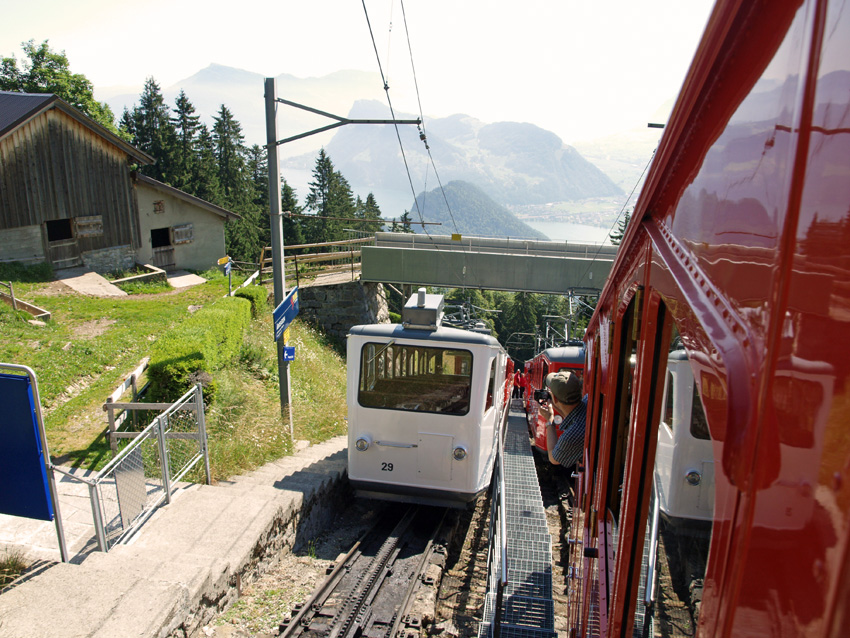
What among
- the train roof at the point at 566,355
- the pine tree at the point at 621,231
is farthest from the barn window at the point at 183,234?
the train roof at the point at 566,355

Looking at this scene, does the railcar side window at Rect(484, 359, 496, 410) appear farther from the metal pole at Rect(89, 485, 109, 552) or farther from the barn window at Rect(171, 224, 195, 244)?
the barn window at Rect(171, 224, 195, 244)

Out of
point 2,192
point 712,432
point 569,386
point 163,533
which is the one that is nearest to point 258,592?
point 163,533

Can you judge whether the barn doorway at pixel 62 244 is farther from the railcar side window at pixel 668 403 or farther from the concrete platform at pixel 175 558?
the railcar side window at pixel 668 403

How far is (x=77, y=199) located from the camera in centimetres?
2197

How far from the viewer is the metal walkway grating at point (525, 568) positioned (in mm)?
5379

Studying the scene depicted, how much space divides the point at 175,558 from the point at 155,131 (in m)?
49.3

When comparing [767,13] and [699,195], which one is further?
[699,195]

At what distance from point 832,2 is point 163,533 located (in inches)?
261

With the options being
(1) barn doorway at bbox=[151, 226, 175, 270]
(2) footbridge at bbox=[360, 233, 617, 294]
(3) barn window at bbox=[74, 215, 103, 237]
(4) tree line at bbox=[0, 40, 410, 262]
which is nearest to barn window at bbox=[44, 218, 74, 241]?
(3) barn window at bbox=[74, 215, 103, 237]

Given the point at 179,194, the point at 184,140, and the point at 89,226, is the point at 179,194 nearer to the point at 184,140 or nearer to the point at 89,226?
the point at 89,226

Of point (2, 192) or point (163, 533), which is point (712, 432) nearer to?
point (163, 533)

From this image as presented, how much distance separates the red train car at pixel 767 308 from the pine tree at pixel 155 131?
162ft

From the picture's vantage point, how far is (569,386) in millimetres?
4543

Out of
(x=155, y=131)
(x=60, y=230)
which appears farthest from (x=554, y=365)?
(x=155, y=131)
